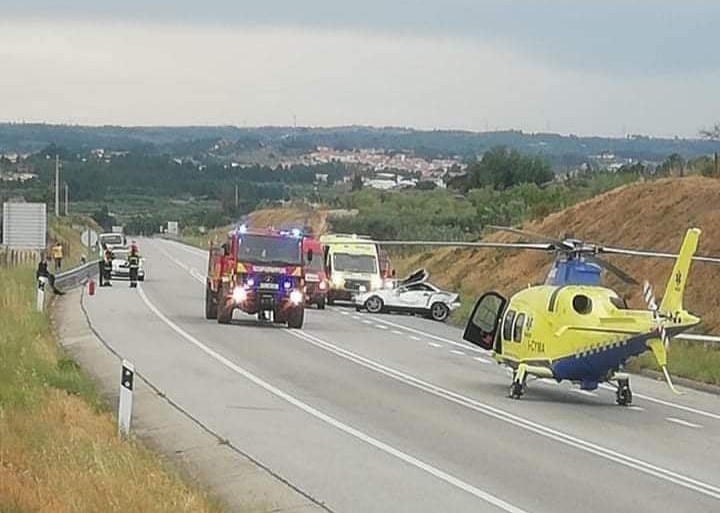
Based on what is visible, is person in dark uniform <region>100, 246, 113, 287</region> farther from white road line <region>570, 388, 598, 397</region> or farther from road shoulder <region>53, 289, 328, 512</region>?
white road line <region>570, 388, 598, 397</region>

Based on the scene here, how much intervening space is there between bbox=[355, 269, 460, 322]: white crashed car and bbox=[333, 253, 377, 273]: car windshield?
2.00 metres

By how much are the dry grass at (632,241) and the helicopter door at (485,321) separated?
6.94 meters

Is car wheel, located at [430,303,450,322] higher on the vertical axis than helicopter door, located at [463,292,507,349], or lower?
lower

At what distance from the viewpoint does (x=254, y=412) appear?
21.9 meters

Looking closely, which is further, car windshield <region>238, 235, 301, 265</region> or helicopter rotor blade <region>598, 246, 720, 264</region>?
car windshield <region>238, 235, 301, 265</region>

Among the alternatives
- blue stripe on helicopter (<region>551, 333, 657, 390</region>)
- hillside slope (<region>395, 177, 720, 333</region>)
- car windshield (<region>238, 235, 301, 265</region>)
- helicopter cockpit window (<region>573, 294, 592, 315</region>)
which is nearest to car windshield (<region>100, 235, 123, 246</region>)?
hillside slope (<region>395, 177, 720, 333</region>)

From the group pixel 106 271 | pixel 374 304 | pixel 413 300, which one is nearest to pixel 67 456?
pixel 413 300

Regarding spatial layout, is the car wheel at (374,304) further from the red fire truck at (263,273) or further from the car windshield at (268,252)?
the car windshield at (268,252)

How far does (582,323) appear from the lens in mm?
23469

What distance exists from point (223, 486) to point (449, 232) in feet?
212

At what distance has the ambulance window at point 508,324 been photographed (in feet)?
82.2

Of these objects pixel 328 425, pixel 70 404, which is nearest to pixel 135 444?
pixel 70 404

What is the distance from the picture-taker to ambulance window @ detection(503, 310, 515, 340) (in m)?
25.0

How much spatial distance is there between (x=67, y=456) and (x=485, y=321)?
13.0 m
